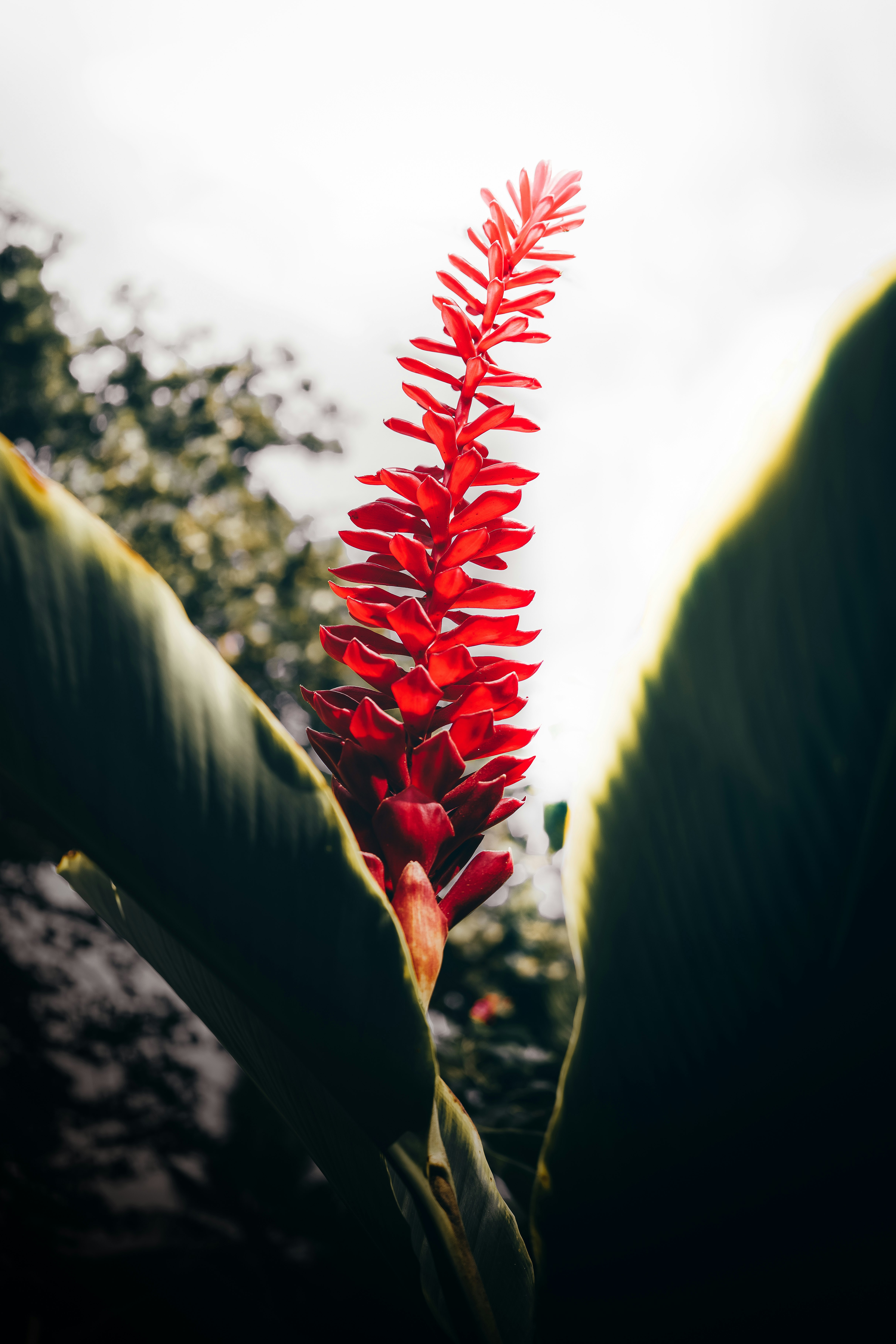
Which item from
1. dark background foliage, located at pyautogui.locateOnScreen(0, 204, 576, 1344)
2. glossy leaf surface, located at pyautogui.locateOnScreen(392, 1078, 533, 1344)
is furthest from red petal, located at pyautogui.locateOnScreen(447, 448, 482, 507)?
dark background foliage, located at pyautogui.locateOnScreen(0, 204, 576, 1344)

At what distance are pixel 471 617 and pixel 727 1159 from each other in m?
0.35

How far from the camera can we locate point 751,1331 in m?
0.40

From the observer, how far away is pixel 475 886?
1.64ft

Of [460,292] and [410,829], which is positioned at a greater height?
[460,292]

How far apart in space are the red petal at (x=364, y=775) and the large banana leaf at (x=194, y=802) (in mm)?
109

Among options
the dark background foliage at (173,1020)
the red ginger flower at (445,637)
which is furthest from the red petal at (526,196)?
the dark background foliage at (173,1020)

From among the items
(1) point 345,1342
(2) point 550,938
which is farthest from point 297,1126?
(2) point 550,938

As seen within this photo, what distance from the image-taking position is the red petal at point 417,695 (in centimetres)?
46

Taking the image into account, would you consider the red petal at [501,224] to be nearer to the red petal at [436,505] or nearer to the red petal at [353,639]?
the red petal at [436,505]

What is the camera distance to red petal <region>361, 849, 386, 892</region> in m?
0.46

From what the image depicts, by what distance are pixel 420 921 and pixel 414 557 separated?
24 cm

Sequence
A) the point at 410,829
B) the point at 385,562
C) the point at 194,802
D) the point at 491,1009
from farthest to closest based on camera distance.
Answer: the point at 491,1009, the point at 385,562, the point at 410,829, the point at 194,802

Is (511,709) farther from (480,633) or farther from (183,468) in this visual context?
(183,468)

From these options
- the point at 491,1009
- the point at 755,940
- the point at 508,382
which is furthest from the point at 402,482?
the point at 491,1009
